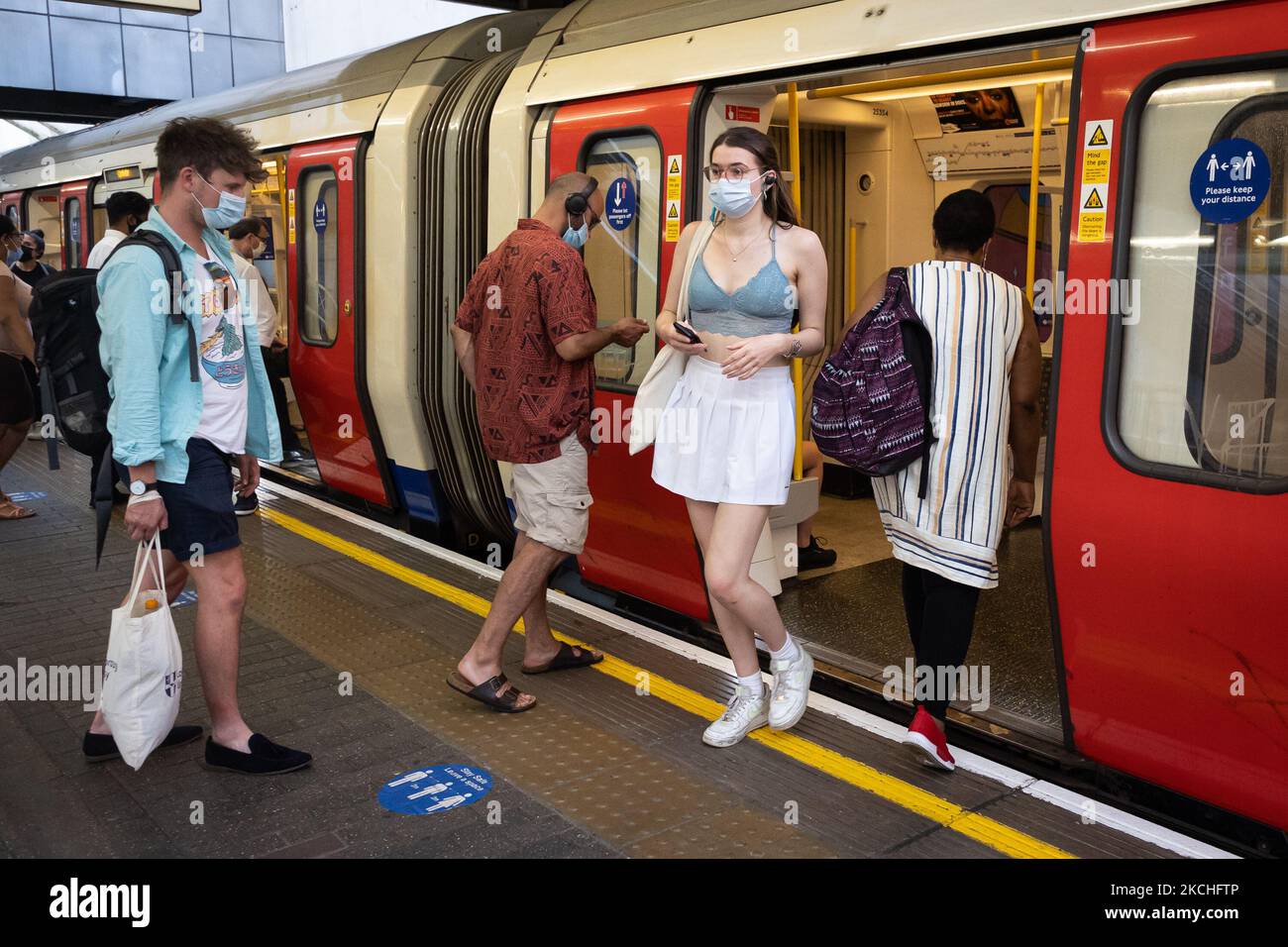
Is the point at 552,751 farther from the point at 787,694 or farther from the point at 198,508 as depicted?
the point at 198,508

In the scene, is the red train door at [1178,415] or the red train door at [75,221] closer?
the red train door at [1178,415]

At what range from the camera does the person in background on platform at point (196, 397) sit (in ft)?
10.8

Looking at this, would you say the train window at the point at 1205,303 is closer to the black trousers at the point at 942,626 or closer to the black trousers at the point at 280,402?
the black trousers at the point at 942,626

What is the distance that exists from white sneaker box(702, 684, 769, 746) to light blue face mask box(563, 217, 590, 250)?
5.65 feet

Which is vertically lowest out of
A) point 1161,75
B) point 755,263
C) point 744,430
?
point 744,430

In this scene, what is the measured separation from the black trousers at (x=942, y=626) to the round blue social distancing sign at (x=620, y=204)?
83.1 inches

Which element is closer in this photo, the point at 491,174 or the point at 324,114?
the point at 491,174

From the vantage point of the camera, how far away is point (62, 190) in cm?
1141

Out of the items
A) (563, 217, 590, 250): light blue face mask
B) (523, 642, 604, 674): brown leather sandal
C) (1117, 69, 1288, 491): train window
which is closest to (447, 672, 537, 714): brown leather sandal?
(523, 642, 604, 674): brown leather sandal

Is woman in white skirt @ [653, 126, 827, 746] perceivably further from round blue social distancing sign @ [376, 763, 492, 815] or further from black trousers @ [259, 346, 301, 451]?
black trousers @ [259, 346, 301, 451]

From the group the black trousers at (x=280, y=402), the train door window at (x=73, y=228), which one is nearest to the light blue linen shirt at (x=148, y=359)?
the black trousers at (x=280, y=402)

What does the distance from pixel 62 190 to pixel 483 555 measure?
776 cm

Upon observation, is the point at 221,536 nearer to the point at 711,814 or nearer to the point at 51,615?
the point at 711,814

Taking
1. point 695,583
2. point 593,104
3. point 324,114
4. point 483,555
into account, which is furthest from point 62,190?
point 695,583
